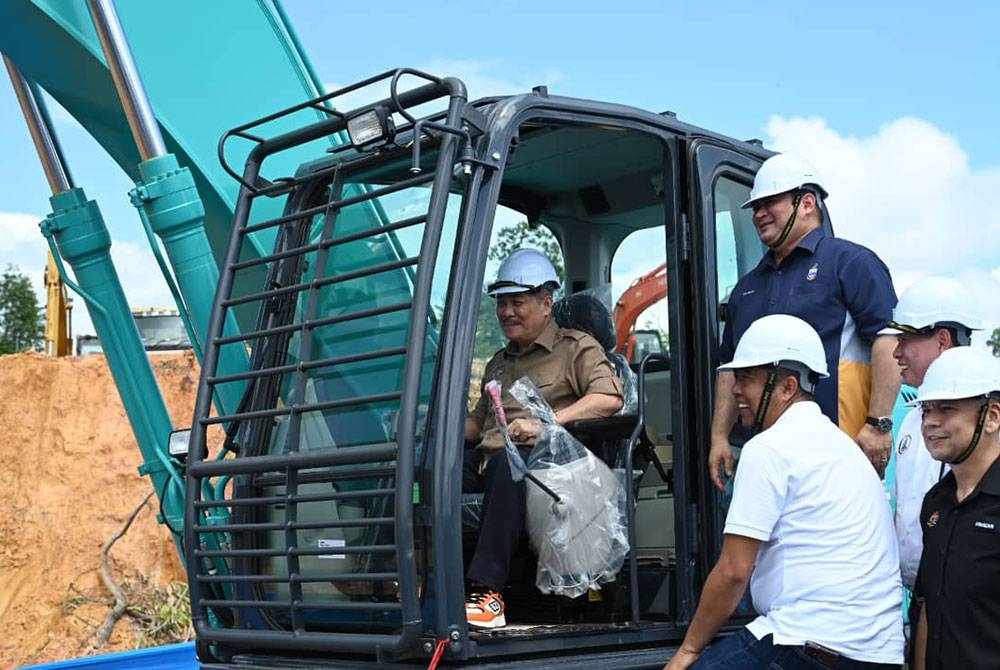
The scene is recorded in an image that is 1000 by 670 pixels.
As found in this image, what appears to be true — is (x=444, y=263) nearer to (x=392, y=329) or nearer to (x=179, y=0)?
(x=392, y=329)

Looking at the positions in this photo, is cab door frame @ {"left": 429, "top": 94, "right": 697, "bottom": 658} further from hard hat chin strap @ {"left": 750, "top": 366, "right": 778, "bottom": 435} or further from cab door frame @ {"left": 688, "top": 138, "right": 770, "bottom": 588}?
hard hat chin strap @ {"left": 750, "top": 366, "right": 778, "bottom": 435}

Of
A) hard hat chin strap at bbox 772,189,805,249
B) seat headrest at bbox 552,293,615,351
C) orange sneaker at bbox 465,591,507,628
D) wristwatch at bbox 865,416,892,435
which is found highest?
hard hat chin strap at bbox 772,189,805,249

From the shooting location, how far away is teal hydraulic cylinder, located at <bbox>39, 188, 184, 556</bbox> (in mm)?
5160

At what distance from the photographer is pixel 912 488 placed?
4012 mm

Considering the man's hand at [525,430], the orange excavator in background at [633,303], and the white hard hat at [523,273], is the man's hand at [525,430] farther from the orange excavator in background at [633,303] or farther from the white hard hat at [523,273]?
the orange excavator in background at [633,303]

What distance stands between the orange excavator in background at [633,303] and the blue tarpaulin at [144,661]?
2358 mm

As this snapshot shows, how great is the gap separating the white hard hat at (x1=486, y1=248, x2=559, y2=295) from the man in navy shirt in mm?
732

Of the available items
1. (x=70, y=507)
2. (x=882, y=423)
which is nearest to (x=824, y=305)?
(x=882, y=423)

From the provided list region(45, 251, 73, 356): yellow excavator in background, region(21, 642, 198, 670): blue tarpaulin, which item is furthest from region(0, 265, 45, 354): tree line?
region(21, 642, 198, 670): blue tarpaulin

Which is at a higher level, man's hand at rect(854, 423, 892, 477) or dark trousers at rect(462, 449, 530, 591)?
man's hand at rect(854, 423, 892, 477)

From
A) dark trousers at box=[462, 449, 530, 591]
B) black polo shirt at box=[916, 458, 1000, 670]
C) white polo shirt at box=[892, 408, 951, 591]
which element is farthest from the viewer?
dark trousers at box=[462, 449, 530, 591]

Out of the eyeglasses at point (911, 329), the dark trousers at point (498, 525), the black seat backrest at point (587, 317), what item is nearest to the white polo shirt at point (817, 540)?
the eyeglasses at point (911, 329)

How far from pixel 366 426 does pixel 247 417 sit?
40cm

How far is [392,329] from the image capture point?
4.34 metres
